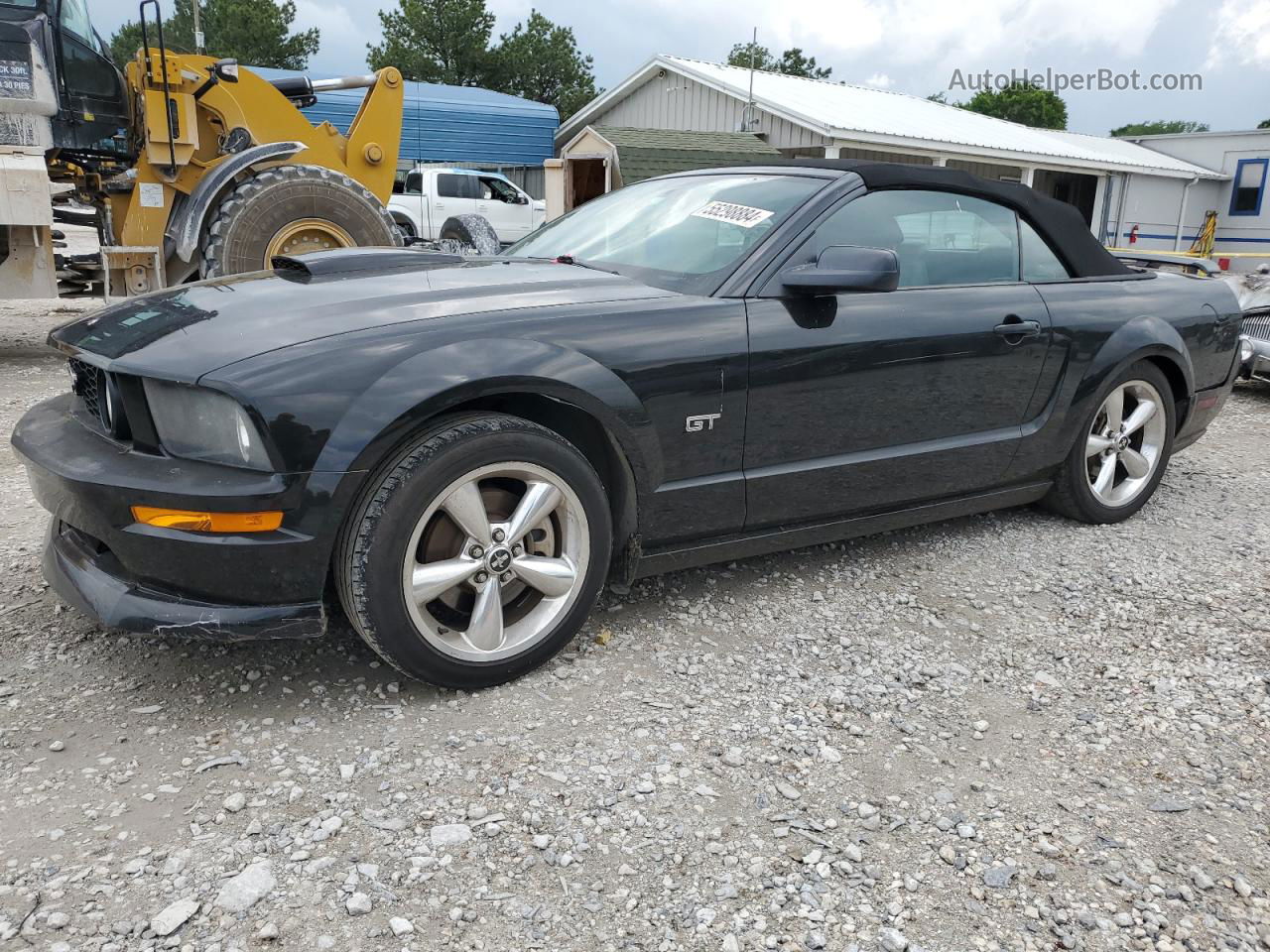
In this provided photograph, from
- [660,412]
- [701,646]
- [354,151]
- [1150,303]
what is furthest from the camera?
[354,151]

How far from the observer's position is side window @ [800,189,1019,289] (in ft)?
10.7

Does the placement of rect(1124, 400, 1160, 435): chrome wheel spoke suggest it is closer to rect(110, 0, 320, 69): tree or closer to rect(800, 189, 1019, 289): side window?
rect(800, 189, 1019, 289): side window

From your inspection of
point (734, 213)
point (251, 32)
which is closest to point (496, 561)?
point (734, 213)

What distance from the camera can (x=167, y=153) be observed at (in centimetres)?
730

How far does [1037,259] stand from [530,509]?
2446 mm

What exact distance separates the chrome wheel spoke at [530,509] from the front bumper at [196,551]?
1.56ft

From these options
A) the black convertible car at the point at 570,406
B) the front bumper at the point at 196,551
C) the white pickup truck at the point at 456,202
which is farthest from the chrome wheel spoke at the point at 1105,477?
the white pickup truck at the point at 456,202

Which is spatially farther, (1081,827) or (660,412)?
(660,412)

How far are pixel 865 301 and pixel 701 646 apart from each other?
1271mm

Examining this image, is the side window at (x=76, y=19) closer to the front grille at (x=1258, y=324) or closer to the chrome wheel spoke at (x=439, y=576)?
the chrome wheel spoke at (x=439, y=576)

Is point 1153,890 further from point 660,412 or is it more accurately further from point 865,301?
point 865,301

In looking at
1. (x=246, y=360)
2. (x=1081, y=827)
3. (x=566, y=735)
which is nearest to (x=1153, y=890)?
(x=1081, y=827)

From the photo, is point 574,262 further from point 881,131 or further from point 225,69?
point 881,131

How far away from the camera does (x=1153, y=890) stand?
1984 millimetres
